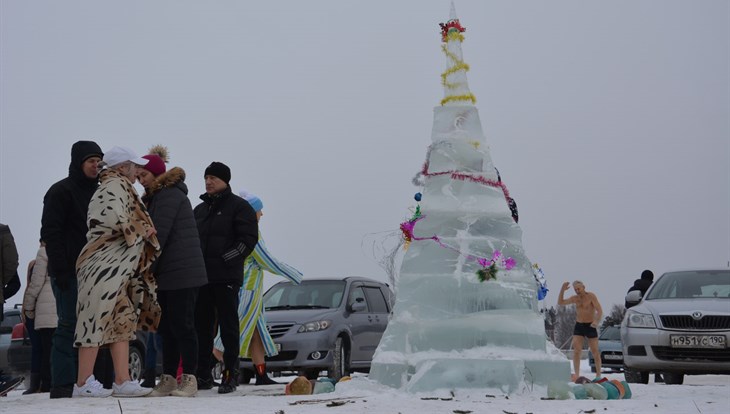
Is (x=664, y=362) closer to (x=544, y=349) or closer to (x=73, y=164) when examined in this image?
(x=544, y=349)

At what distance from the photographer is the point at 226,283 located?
9961mm

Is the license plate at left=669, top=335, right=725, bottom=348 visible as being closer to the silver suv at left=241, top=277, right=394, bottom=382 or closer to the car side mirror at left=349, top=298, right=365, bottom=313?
the silver suv at left=241, top=277, right=394, bottom=382

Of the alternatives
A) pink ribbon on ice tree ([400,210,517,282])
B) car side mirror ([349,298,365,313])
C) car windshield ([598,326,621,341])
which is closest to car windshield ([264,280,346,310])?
car side mirror ([349,298,365,313])

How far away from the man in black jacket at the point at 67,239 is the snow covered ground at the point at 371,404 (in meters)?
0.38

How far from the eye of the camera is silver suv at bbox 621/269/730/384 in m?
13.2

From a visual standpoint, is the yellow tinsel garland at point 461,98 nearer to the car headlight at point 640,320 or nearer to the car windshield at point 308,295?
the car headlight at point 640,320

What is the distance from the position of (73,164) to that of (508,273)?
381 centimetres

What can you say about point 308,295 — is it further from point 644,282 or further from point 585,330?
point 644,282

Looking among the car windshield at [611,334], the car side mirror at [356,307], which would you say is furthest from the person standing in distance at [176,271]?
the car windshield at [611,334]

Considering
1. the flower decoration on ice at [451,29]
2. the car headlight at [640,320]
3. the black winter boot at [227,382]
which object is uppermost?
the flower decoration on ice at [451,29]

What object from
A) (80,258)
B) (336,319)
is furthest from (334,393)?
(336,319)

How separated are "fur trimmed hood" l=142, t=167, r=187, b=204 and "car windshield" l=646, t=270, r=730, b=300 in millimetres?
7656

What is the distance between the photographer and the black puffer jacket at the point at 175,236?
9078 millimetres

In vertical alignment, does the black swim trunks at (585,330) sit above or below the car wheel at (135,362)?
above
